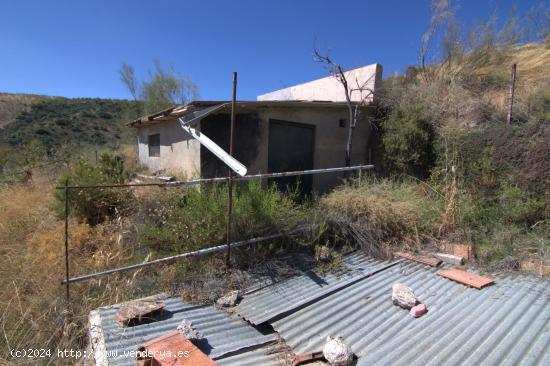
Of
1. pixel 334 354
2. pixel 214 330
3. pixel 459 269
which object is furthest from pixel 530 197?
pixel 214 330

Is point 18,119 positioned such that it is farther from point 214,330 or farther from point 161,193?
point 214,330

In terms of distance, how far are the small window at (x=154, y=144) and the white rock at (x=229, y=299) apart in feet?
24.6

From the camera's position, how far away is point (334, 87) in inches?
416

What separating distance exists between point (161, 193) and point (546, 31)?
47.8 feet

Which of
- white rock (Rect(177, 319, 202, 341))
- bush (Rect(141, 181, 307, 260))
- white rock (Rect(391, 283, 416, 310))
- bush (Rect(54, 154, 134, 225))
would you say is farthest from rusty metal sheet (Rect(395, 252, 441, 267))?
bush (Rect(54, 154, 134, 225))

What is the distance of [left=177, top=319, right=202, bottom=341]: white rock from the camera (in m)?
2.76

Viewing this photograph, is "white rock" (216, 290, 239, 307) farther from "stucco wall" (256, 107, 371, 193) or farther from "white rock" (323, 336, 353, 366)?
"stucco wall" (256, 107, 371, 193)

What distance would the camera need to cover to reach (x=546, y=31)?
1177 cm

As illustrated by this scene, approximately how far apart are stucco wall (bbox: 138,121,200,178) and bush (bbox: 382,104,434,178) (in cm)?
480

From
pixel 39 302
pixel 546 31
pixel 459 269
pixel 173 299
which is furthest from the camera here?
pixel 546 31

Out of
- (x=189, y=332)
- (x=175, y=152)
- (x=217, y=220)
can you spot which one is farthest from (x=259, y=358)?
(x=175, y=152)

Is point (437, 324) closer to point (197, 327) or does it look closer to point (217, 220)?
point (197, 327)

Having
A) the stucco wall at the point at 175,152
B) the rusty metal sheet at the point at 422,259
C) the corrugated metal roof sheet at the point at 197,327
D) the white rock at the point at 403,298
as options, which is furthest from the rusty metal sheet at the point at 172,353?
the stucco wall at the point at 175,152

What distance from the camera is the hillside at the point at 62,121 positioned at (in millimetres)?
26844
